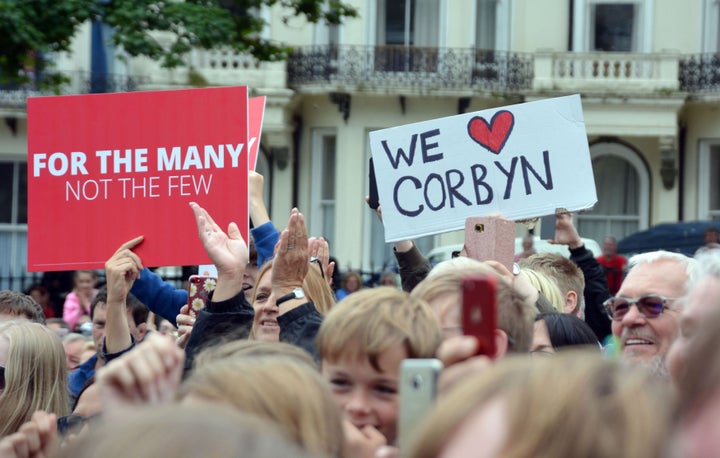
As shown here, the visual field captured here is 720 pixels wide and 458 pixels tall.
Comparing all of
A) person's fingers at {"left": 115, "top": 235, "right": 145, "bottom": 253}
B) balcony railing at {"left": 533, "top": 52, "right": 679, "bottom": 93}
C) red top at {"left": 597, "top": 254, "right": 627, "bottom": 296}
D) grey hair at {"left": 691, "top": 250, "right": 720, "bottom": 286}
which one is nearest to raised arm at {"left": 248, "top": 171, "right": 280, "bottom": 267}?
person's fingers at {"left": 115, "top": 235, "right": 145, "bottom": 253}

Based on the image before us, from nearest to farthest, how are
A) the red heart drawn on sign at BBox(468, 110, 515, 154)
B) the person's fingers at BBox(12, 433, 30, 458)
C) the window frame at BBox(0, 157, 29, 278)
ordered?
the person's fingers at BBox(12, 433, 30, 458), the red heart drawn on sign at BBox(468, 110, 515, 154), the window frame at BBox(0, 157, 29, 278)

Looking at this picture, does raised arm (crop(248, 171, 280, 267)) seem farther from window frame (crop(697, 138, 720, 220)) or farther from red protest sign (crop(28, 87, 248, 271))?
window frame (crop(697, 138, 720, 220))

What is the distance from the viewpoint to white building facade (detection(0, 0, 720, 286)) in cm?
2317

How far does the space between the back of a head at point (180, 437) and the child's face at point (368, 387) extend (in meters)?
1.44

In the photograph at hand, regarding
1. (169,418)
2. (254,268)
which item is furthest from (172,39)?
(169,418)

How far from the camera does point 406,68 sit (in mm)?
23672

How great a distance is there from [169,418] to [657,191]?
22.8 metres

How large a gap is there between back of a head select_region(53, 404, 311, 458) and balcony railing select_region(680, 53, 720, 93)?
2231cm

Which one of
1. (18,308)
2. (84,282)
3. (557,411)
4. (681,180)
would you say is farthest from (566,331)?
(681,180)

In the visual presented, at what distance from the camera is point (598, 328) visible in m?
6.48

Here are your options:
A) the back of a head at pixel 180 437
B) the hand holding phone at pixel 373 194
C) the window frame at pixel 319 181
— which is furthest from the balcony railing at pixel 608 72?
the back of a head at pixel 180 437

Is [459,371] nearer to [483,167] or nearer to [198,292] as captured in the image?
[198,292]

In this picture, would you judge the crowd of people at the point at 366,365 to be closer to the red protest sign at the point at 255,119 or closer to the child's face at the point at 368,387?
the child's face at the point at 368,387

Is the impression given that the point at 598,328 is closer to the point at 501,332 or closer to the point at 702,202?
the point at 501,332
